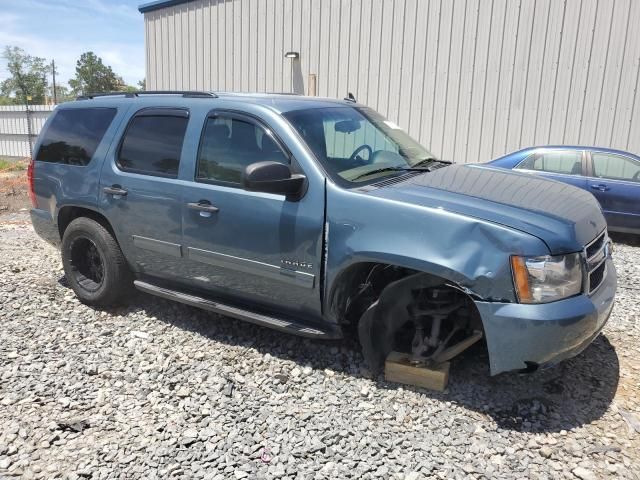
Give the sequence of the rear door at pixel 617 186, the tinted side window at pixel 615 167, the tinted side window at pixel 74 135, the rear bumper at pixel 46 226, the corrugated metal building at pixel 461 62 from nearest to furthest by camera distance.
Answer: the tinted side window at pixel 74 135
the rear bumper at pixel 46 226
the rear door at pixel 617 186
the tinted side window at pixel 615 167
the corrugated metal building at pixel 461 62

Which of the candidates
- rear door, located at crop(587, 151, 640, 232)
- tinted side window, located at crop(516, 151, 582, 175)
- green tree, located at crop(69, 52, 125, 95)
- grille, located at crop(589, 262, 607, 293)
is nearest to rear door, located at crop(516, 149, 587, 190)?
tinted side window, located at crop(516, 151, 582, 175)

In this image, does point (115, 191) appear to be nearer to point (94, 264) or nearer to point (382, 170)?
point (94, 264)

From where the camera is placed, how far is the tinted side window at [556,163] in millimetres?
8016

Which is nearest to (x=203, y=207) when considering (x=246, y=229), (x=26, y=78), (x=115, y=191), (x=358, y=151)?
(x=246, y=229)

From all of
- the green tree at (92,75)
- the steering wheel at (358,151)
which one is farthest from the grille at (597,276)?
→ the green tree at (92,75)

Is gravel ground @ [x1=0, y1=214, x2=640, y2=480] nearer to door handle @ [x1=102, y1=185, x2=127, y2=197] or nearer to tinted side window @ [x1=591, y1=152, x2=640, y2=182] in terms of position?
door handle @ [x1=102, y1=185, x2=127, y2=197]

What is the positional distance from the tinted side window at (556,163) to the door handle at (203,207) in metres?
6.11

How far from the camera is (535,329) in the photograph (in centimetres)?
269

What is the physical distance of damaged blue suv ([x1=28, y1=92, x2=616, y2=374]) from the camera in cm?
277

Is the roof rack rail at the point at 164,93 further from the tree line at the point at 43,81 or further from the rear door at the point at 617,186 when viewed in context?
the tree line at the point at 43,81

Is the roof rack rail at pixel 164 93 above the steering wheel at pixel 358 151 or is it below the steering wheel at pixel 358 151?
above

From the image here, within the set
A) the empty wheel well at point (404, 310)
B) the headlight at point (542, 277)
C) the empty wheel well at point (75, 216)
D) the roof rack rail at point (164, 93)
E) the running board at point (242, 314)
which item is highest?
the roof rack rail at point (164, 93)

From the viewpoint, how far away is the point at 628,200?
7.57 m

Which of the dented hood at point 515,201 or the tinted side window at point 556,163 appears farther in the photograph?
the tinted side window at point 556,163
